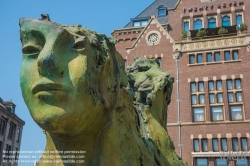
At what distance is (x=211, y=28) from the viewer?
2175 cm

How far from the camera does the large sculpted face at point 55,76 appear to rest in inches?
56.7

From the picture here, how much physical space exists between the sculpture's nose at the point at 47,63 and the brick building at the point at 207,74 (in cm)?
1887

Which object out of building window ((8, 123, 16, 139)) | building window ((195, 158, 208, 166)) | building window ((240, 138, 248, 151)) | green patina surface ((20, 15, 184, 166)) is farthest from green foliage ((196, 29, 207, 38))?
building window ((8, 123, 16, 139))

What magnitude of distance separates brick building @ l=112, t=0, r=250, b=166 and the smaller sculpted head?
18692mm

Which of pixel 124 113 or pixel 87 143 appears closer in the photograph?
pixel 87 143

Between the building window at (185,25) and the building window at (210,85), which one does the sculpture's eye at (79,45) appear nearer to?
the building window at (210,85)

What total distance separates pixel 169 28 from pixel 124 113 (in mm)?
23118

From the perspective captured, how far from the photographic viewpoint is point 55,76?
146cm

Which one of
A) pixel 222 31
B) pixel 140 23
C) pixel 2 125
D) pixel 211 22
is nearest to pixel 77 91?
pixel 222 31

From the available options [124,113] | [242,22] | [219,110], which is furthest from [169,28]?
[124,113]

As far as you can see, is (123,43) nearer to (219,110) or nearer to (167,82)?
(219,110)

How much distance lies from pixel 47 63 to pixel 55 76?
0.24 feet

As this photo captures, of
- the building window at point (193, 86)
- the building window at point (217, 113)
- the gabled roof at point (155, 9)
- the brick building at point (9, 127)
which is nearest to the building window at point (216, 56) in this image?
the building window at point (193, 86)

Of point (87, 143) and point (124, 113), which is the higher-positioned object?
point (124, 113)
